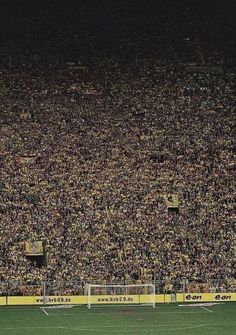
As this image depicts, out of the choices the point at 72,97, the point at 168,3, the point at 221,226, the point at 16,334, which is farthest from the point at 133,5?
the point at 16,334

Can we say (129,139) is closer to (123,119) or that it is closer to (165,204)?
(123,119)

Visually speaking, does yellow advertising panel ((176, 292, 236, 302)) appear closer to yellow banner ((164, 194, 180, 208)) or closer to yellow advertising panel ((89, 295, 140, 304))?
yellow advertising panel ((89, 295, 140, 304))

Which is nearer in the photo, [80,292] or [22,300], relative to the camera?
[22,300]

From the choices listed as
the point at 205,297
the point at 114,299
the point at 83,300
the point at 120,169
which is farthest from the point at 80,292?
the point at 120,169

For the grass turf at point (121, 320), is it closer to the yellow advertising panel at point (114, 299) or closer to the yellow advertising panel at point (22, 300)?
the yellow advertising panel at point (22, 300)

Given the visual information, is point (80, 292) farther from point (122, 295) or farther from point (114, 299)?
point (122, 295)

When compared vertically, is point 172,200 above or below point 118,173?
below

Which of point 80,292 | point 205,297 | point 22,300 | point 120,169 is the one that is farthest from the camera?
point 120,169

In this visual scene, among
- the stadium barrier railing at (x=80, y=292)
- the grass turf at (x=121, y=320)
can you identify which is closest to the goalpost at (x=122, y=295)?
the stadium barrier railing at (x=80, y=292)
